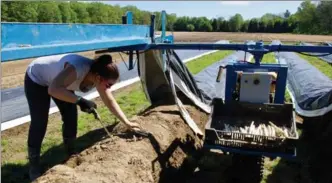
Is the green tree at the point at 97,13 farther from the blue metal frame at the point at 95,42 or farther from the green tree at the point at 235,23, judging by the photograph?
the green tree at the point at 235,23

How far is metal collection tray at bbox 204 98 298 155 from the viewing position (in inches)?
150

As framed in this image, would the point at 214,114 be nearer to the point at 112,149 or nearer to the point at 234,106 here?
the point at 234,106

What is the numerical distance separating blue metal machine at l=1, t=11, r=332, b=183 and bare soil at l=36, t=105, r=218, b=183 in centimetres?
61

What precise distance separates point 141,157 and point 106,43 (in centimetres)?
121

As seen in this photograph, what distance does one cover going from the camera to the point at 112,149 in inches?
144

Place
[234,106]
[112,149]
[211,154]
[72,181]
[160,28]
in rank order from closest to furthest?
1. [72,181]
2. [112,149]
3. [234,106]
4. [211,154]
5. [160,28]

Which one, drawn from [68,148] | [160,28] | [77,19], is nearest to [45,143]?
[68,148]

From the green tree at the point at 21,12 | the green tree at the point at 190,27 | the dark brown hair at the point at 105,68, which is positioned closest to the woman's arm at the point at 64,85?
the dark brown hair at the point at 105,68

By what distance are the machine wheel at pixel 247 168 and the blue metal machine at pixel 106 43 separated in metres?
0.31

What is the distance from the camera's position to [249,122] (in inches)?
180

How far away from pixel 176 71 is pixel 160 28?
789 mm

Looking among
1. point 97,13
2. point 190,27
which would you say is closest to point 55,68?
point 97,13

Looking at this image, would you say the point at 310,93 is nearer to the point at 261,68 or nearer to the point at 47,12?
the point at 261,68

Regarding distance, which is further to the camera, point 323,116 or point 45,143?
point 323,116
